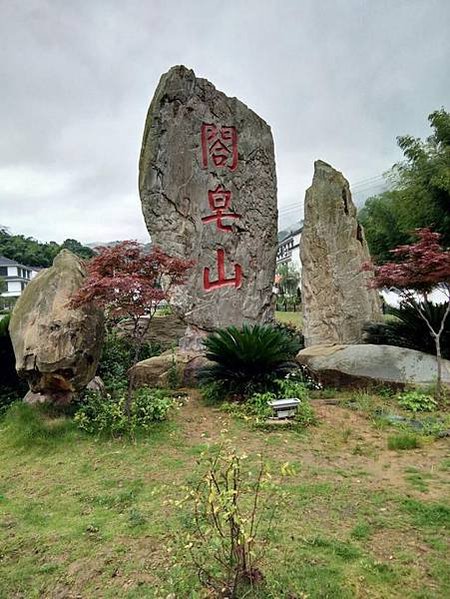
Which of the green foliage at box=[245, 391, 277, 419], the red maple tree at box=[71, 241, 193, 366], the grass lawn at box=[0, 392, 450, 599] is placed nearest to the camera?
the grass lawn at box=[0, 392, 450, 599]

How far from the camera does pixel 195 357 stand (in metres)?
5.93

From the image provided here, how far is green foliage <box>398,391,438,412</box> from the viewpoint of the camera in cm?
459

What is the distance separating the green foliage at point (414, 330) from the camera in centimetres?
573

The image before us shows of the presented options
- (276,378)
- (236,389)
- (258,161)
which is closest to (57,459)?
(236,389)

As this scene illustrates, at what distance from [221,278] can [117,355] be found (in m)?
1.90

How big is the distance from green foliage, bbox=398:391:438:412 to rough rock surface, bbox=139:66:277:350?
243cm

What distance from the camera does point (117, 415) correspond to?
393 centimetres

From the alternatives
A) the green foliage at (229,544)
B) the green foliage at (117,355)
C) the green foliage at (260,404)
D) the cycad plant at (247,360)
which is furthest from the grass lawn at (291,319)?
the green foliage at (229,544)

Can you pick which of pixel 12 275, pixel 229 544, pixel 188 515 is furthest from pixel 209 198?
pixel 12 275

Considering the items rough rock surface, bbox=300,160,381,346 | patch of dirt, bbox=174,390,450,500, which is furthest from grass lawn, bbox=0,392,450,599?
rough rock surface, bbox=300,160,381,346

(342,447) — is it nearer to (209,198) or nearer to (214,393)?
(214,393)

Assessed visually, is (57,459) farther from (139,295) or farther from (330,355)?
(330,355)

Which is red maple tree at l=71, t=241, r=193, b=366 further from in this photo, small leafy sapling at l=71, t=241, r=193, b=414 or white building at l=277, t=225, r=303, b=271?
white building at l=277, t=225, r=303, b=271

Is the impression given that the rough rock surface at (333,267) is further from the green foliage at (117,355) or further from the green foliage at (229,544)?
the green foliage at (229,544)
